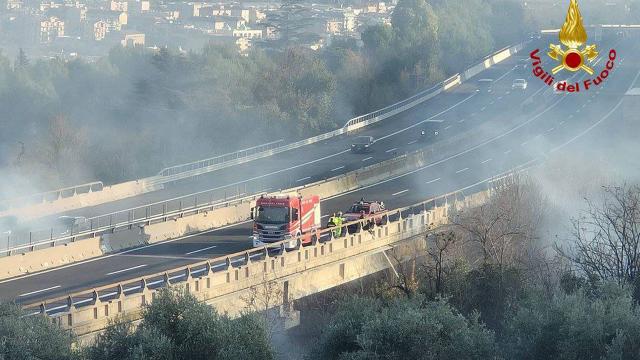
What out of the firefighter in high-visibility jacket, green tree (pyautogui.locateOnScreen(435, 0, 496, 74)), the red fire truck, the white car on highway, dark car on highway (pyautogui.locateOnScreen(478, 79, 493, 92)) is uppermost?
the red fire truck

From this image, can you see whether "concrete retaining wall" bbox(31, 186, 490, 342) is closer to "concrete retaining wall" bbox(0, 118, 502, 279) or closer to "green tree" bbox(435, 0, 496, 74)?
"concrete retaining wall" bbox(0, 118, 502, 279)

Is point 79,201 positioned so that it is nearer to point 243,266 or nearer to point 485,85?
point 243,266

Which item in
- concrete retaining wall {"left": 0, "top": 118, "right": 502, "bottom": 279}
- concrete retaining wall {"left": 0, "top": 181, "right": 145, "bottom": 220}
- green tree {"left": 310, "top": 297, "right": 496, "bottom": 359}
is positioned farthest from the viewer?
concrete retaining wall {"left": 0, "top": 181, "right": 145, "bottom": 220}

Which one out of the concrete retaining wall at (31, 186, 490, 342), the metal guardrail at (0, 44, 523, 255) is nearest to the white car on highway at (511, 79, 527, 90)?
the metal guardrail at (0, 44, 523, 255)

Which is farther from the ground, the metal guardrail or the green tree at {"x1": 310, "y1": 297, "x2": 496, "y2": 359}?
the green tree at {"x1": 310, "y1": 297, "x2": 496, "y2": 359}

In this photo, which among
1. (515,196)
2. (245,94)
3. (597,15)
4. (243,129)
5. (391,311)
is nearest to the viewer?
(391,311)

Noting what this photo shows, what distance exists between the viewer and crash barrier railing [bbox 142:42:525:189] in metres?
67.1

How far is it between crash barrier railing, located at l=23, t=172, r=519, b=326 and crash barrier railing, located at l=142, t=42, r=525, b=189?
Answer: 1435cm

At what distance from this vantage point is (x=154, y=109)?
11388cm

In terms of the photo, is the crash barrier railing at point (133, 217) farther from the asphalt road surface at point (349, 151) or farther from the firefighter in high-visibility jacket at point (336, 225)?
the firefighter in high-visibility jacket at point (336, 225)

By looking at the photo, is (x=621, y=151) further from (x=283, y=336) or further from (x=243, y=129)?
(x=283, y=336)

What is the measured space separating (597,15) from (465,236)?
133059 millimetres

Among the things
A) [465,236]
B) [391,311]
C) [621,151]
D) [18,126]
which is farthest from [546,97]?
[391,311]

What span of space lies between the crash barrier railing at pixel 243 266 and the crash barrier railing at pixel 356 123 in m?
14.4
